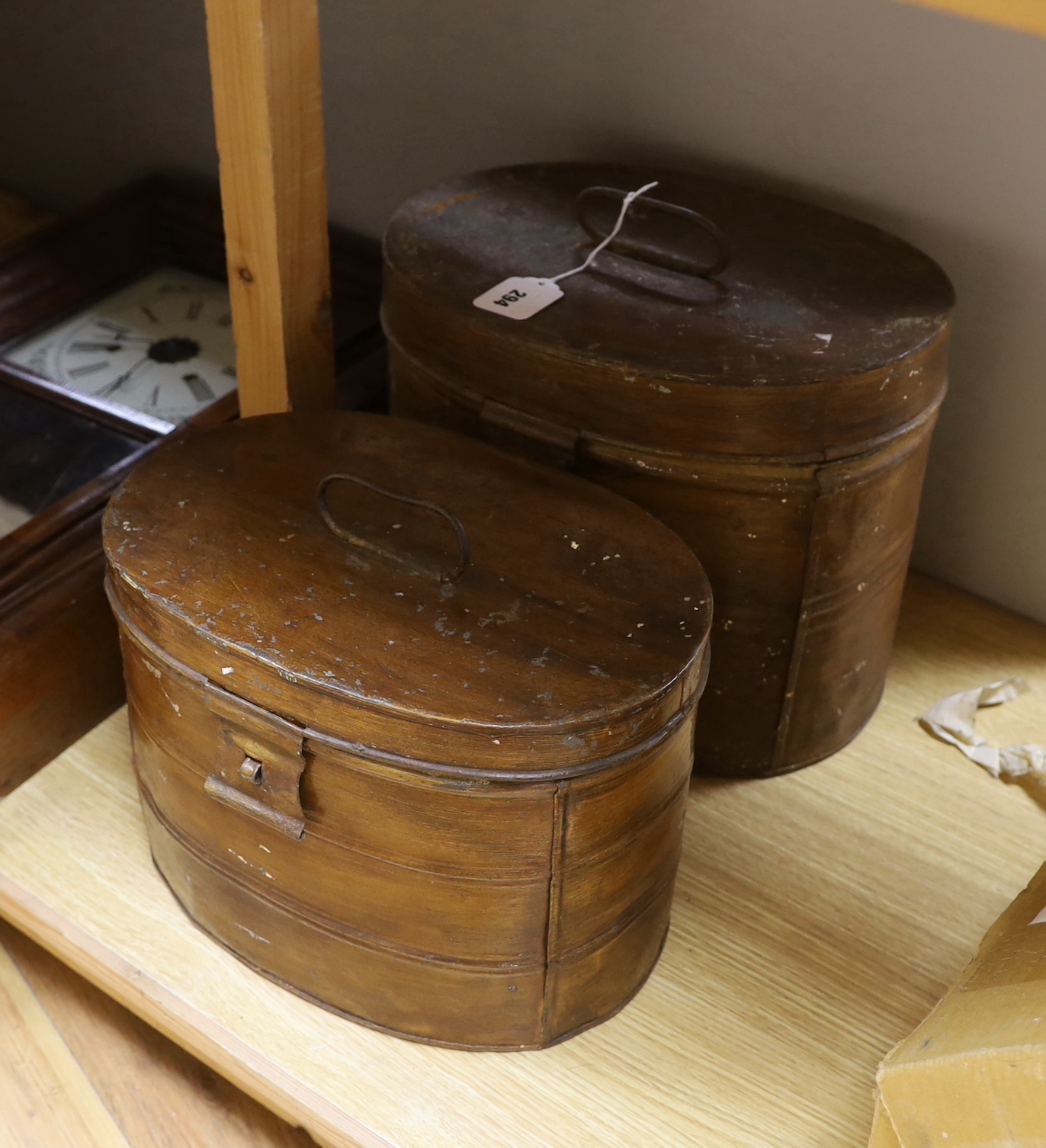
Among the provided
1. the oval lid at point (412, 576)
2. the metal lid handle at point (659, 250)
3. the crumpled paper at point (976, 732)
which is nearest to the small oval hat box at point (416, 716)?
the oval lid at point (412, 576)

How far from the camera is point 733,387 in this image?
0.95 m

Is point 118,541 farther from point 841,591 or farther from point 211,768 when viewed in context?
point 841,591

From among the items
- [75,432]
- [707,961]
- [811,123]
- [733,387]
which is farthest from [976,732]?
[75,432]

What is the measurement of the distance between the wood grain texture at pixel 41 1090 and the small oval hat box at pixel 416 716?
0.18 m

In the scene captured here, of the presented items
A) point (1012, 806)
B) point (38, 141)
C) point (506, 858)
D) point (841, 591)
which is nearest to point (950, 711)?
point (1012, 806)

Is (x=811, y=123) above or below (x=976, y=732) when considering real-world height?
above

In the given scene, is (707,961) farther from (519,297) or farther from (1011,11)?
(1011,11)

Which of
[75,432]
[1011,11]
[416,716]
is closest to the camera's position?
[1011,11]

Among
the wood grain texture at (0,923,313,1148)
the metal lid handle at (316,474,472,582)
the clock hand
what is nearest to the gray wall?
the clock hand

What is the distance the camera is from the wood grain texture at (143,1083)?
1.03 m

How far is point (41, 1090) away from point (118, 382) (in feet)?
2.46

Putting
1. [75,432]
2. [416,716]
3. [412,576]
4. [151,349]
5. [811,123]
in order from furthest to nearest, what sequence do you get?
[151,349] → [75,432] → [811,123] → [412,576] → [416,716]

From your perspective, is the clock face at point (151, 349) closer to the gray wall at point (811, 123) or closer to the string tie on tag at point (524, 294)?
the gray wall at point (811, 123)

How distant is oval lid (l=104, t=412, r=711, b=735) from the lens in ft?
2.69
